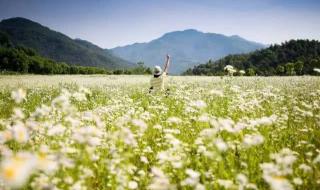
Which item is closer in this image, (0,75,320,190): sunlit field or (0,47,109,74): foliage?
(0,75,320,190): sunlit field

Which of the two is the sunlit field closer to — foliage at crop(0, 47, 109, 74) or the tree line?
the tree line

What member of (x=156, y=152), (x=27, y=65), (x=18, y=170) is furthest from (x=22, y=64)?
(x=18, y=170)

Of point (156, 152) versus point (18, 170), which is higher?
point (18, 170)

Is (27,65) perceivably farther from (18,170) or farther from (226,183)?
(18,170)

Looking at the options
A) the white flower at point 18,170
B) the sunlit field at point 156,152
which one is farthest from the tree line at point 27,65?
the white flower at point 18,170

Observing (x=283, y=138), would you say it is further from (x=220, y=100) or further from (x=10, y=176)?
(x=10, y=176)

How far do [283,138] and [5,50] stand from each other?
88.6 meters

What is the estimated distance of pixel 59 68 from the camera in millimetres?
91875

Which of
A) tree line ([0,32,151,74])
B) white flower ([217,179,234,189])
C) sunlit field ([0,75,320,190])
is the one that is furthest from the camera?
tree line ([0,32,151,74])

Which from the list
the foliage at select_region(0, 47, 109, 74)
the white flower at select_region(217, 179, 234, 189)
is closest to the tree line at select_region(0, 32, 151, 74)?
the foliage at select_region(0, 47, 109, 74)

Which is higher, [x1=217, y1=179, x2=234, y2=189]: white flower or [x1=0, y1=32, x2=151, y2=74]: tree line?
[x1=0, y1=32, x2=151, y2=74]: tree line

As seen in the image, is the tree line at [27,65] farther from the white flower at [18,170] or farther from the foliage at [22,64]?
the white flower at [18,170]

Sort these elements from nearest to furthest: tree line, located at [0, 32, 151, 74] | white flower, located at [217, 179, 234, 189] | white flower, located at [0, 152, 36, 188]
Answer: white flower, located at [0, 152, 36, 188] < white flower, located at [217, 179, 234, 189] < tree line, located at [0, 32, 151, 74]

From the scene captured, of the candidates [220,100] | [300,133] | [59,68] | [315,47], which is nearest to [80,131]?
[300,133]
